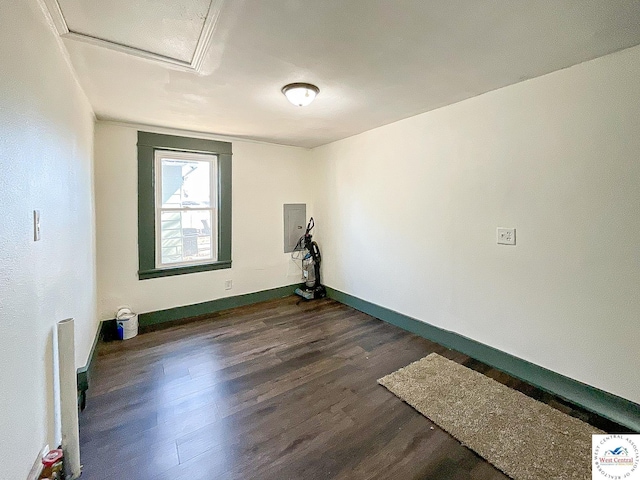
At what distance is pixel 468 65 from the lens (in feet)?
6.49

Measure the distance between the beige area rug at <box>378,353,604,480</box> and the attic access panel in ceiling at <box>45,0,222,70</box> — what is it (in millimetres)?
2668

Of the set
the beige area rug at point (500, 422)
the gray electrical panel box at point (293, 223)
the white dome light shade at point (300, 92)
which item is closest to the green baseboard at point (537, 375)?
the beige area rug at point (500, 422)

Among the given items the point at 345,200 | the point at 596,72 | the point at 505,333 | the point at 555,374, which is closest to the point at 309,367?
the point at 505,333

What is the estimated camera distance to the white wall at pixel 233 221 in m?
3.21

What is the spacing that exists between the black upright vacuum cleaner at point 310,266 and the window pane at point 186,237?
136 cm

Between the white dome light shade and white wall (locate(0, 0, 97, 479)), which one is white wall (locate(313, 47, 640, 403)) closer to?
the white dome light shade

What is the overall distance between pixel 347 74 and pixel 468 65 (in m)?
0.82

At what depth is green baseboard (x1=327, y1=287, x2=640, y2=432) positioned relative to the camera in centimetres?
187

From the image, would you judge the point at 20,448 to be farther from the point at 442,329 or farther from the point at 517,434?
the point at 442,329

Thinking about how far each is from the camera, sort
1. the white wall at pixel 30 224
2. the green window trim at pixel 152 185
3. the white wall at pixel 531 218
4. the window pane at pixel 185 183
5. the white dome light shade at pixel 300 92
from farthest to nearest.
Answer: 1. the window pane at pixel 185 183
2. the green window trim at pixel 152 185
3. the white dome light shade at pixel 300 92
4. the white wall at pixel 531 218
5. the white wall at pixel 30 224

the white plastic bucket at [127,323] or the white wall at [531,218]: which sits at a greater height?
the white wall at [531,218]

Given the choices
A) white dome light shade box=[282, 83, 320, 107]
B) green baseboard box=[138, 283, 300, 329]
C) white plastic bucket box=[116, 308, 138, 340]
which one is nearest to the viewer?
white dome light shade box=[282, 83, 320, 107]

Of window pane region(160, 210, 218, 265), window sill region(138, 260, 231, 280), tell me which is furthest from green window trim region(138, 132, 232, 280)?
window pane region(160, 210, 218, 265)

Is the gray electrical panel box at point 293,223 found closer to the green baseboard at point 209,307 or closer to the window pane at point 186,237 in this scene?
the green baseboard at point 209,307
